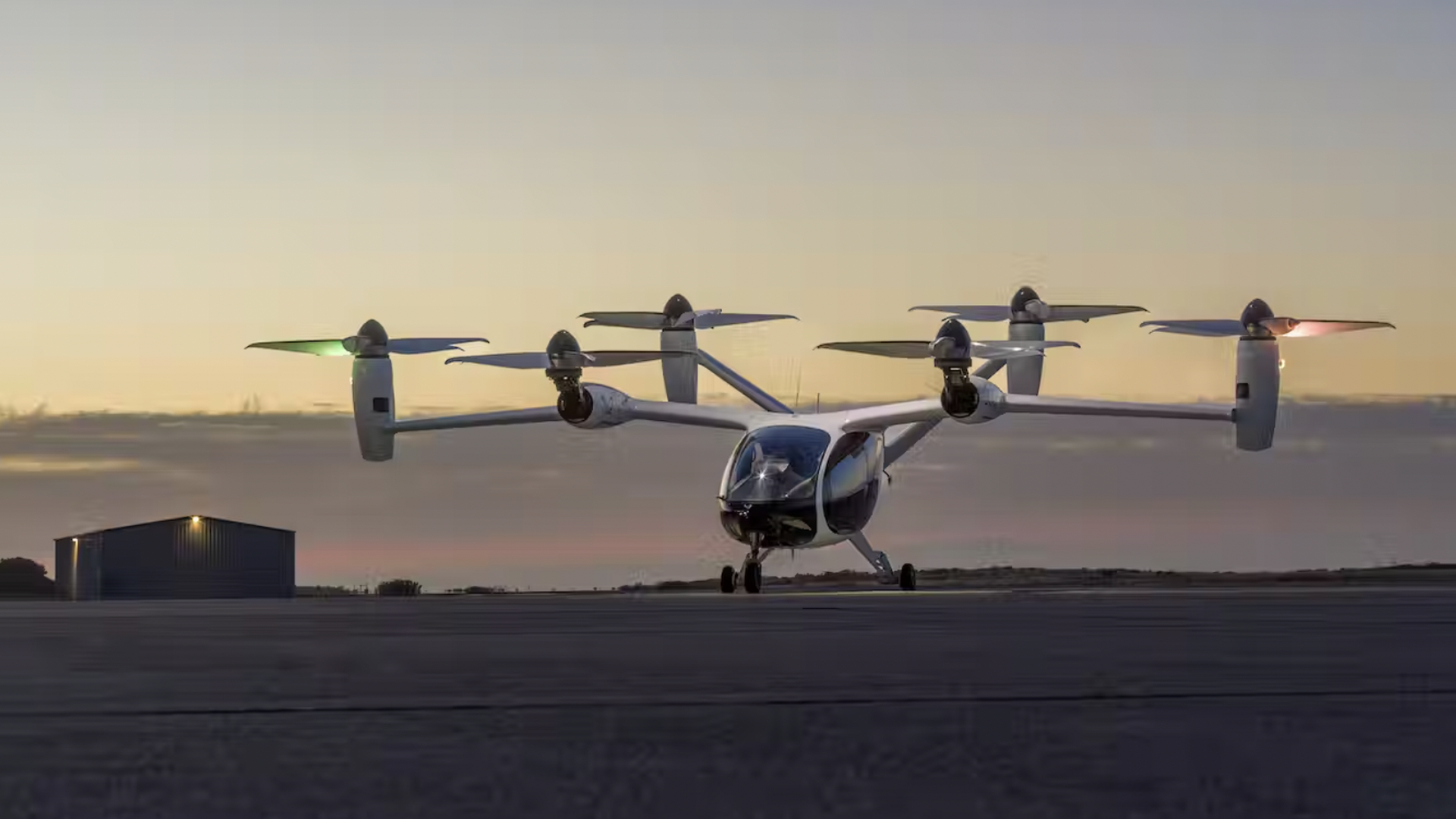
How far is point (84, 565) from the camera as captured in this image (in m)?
75.6

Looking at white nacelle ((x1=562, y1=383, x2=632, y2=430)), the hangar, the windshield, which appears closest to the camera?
the windshield

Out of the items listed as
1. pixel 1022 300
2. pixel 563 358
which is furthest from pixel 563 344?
pixel 1022 300

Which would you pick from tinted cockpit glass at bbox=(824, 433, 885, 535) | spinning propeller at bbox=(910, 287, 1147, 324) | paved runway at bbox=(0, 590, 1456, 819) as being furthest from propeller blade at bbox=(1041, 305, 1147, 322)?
paved runway at bbox=(0, 590, 1456, 819)

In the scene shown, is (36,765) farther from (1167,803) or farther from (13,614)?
(13,614)

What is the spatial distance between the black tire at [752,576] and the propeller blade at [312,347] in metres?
18.7

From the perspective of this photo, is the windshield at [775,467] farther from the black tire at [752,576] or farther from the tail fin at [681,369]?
the tail fin at [681,369]

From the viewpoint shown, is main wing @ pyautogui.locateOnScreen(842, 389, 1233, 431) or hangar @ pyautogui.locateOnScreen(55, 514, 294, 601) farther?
hangar @ pyautogui.locateOnScreen(55, 514, 294, 601)

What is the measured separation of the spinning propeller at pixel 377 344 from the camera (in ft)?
200

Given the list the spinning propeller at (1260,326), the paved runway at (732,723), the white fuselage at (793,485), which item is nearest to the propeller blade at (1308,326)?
the spinning propeller at (1260,326)

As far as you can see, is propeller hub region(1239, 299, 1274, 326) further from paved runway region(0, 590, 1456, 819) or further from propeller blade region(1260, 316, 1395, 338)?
paved runway region(0, 590, 1456, 819)

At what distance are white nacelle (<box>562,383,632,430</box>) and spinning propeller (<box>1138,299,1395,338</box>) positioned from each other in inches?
647

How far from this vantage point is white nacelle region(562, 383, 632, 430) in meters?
57.8

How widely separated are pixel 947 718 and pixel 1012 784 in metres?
2.98

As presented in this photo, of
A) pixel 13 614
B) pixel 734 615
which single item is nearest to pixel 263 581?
pixel 13 614
